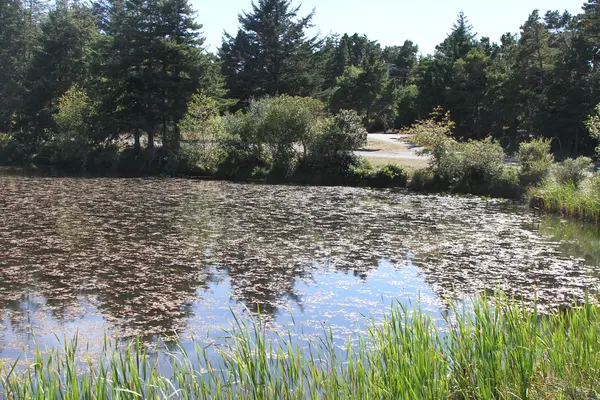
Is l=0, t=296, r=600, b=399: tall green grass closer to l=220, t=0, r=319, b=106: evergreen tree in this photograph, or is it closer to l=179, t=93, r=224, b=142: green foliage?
l=179, t=93, r=224, b=142: green foliage

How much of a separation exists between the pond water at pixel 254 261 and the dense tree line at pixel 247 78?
13378mm

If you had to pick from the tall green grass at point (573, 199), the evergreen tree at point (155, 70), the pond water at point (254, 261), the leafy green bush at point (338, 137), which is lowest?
the pond water at point (254, 261)

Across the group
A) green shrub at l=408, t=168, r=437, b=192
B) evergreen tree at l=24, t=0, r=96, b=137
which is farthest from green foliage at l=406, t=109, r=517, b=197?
evergreen tree at l=24, t=0, r=96, b=137

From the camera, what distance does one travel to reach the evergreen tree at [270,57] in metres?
41.2

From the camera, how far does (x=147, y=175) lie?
30.6m

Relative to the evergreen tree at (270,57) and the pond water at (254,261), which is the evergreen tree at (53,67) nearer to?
the evergreen tree at (270,57)

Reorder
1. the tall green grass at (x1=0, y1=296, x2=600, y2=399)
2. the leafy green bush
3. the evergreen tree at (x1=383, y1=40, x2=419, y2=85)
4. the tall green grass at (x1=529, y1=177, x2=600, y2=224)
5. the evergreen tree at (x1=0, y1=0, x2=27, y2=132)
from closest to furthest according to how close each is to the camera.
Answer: the tall green grass at (x1=0, y1=296, x2=600, y2=399) < the tall green grass at (x1=529, y1=177, x2=600, y2=224) < the leafy green bush < the evergreen tree at (x1=0, y1=0, x2=27, y2=132) < the evergreen tree at (x1=383, y1=40, x2=419, y2=85)

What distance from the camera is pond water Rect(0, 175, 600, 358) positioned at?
7.88 metres

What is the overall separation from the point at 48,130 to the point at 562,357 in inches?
1578

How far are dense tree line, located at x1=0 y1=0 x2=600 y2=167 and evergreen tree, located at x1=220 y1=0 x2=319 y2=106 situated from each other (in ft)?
0.28

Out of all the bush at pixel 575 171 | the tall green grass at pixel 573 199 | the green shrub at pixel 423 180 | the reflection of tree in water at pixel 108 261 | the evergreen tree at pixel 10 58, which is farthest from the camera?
the evergreen tree at pixel 10 58

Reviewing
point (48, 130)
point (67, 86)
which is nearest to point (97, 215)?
point (48, 130)

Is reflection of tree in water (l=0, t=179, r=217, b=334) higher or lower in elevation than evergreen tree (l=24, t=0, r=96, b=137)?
lower

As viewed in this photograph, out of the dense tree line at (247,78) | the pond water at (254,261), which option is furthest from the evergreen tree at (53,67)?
the pond water at (254,261)
